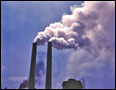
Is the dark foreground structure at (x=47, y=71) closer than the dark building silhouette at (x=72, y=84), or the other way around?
the dark foreground structure at (x=47, y=71)

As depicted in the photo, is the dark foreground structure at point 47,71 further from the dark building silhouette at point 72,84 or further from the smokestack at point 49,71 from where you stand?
the dark building silhouette at point 72,84

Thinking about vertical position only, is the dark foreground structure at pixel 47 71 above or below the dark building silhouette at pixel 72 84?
above

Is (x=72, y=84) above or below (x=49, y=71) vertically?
below

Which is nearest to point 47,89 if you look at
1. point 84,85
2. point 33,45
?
point 33,45

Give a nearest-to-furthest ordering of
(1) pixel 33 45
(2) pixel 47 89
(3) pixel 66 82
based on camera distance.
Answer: (2) pixel 47 89 → (1) pixel 33 45 → (3) pixel 66 82

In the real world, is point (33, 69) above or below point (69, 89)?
above

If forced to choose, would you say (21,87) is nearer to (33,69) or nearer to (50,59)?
(33,69)

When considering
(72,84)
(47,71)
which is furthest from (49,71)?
(72,84)

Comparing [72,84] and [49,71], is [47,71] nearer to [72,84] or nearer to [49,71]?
[49,71]

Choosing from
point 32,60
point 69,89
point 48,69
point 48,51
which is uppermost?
point 48,51

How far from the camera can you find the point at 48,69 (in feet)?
77.3

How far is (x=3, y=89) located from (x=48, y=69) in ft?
38.3

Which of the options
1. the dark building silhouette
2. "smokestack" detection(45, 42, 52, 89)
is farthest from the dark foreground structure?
the dark building silhouette

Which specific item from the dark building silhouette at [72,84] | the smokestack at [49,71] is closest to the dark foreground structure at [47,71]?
the smokestack at [49,71]
